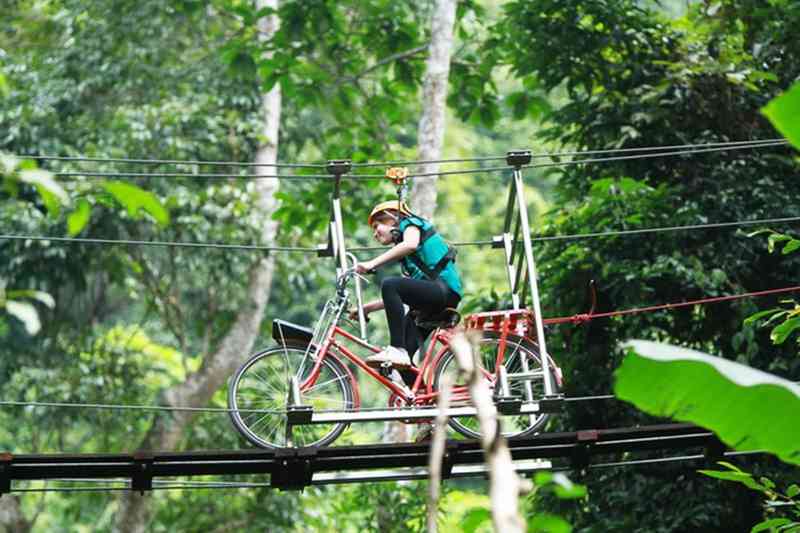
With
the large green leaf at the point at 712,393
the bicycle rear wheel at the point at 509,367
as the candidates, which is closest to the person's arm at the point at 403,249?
the bicycle rear wheel at the point at 509,367

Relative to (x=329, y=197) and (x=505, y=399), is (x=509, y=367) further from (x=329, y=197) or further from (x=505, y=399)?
(x=329, y=197)

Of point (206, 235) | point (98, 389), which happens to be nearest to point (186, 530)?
point (98, 389)

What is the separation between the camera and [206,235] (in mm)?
10180

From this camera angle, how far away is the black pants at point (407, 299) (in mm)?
5387

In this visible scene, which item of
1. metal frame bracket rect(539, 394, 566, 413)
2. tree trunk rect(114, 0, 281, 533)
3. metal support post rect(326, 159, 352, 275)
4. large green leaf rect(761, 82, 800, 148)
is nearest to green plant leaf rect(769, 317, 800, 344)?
metal frame bracket rect(539, 394, 566, 413)

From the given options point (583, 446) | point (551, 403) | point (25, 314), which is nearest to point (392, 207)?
point (551, 403)

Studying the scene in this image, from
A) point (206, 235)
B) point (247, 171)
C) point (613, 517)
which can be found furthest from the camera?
point (247, 171)

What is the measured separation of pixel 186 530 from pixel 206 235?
8.93 ft

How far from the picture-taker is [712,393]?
2072 millimetres

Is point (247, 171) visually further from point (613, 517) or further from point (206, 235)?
point (613, 517)

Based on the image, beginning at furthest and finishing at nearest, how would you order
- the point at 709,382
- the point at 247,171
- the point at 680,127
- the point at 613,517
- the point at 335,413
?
the point at 247,171, the point at 680,127, the point at 613,517, the point at 335,413, the point at 709,382

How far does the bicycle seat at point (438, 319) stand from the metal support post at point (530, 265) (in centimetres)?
33

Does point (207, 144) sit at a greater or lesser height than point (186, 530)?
greater

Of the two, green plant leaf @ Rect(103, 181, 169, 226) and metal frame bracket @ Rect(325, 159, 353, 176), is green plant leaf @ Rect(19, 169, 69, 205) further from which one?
metal frame bracket @ Rect(325, 159, 353, 176)
